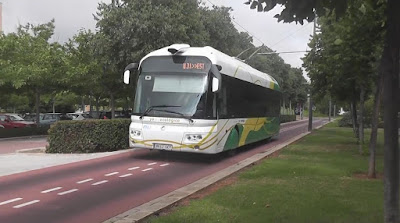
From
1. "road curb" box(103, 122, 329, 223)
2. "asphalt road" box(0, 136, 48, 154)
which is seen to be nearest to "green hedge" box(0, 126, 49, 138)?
"asphalt road" box(0, 136, 48, 154)

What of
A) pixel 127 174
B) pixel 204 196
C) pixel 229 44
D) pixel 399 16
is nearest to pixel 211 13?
pixel 229 44

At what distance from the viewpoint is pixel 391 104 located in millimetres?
4676

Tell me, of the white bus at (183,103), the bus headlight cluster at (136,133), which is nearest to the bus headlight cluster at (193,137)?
the white bus at (183,103)

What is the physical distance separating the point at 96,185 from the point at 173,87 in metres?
4.71

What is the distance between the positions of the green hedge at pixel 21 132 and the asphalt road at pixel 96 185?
14.2 metres

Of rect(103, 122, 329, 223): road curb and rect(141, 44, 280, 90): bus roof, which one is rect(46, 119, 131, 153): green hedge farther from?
rect(103, 122, 329, 223): road curb

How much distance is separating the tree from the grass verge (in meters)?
1.65

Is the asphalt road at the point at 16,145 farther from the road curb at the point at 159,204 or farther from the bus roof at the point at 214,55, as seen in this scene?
the road curb at the point at 159,204

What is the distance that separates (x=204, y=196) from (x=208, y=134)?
506 cm

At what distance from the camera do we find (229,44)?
3312 centimetres

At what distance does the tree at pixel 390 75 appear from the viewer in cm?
457

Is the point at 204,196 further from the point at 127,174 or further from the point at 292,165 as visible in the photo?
the point at 292,165

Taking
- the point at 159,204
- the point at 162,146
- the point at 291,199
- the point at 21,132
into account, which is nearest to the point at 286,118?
the point at 21,132

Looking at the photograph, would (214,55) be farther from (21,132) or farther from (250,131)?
(21,132)
